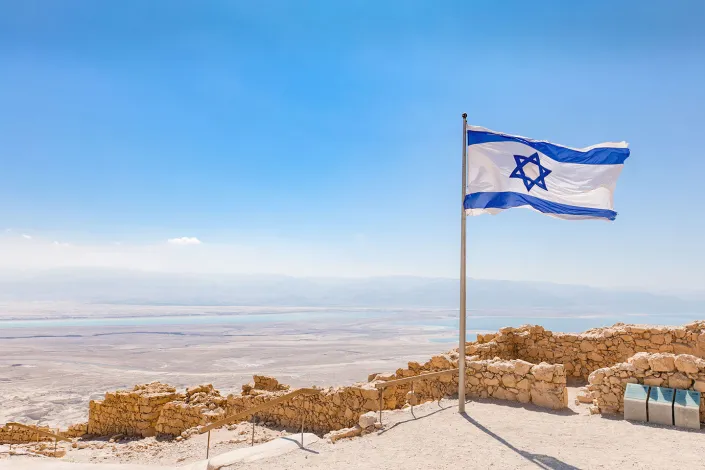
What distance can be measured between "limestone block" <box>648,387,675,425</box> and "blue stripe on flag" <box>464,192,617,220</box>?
3.49 meters

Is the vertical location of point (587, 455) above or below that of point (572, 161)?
below

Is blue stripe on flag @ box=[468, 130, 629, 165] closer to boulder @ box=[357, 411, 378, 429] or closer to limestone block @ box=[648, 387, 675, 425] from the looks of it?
limestone block @ box=[648, 387, 675, 425]

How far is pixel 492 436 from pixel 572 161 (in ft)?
18.8

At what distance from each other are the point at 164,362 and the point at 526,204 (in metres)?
56.8

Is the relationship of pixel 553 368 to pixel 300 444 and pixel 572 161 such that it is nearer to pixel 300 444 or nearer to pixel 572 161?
pixel 572 161

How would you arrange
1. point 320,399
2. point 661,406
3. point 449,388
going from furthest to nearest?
point 320,399, point 449,388, point 661,406


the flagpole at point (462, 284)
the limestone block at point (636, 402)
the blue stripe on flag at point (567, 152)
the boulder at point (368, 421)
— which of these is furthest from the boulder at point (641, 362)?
the boulder at point (368, 421)

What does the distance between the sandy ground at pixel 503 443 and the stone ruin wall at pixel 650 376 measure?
425 mm

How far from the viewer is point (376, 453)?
7.34 meters

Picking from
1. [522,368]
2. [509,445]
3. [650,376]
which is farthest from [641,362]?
[509,445]

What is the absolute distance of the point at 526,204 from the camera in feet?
28.3

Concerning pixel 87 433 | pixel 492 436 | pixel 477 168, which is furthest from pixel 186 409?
pixel 477 168

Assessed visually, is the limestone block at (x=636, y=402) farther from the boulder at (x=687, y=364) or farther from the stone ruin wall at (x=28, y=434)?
the stone ruin wall at (x=28, y=434)

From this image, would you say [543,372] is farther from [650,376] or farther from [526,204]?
[526,204]
